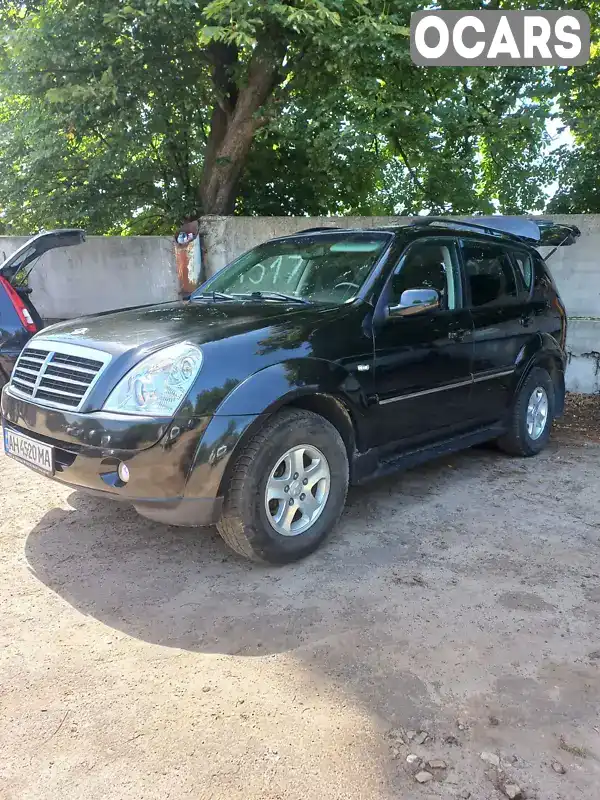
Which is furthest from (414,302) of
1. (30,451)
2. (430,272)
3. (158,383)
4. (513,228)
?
(30,451)

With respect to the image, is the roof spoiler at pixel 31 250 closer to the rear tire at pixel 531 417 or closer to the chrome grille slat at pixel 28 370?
the chrome grille slat at pixel 28 370

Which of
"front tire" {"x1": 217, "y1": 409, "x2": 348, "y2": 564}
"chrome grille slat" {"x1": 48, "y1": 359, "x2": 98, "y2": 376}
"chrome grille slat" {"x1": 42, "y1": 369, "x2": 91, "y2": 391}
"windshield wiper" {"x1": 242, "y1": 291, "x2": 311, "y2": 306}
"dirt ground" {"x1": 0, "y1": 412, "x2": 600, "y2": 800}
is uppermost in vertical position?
"windshield wiper" {"x1": 242, "y1": 291, "x2": 311, "y2": 306}

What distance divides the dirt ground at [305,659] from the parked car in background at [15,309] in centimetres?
237

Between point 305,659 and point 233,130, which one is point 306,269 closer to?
point 305,659

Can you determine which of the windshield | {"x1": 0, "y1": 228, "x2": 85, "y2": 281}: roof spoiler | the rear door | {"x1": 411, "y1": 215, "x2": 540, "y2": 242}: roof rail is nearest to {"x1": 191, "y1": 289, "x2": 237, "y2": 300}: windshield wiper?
the windshield

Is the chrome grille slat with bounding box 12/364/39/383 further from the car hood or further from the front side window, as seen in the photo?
the front side window

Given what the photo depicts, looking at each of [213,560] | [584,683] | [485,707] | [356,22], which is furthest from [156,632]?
[356,22]

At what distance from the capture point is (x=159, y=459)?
2.97 meters

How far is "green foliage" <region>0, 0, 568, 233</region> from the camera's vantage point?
7297 mm

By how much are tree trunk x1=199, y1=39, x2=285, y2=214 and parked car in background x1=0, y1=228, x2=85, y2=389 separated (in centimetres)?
378

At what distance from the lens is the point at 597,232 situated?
7438mm

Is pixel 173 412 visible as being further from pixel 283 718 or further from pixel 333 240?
pixel 333 240

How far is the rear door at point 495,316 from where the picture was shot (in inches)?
184

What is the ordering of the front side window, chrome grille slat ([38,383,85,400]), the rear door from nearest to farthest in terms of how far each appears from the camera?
chrome grille slat ([38,383,85,400]) < the front side window < the rear door
